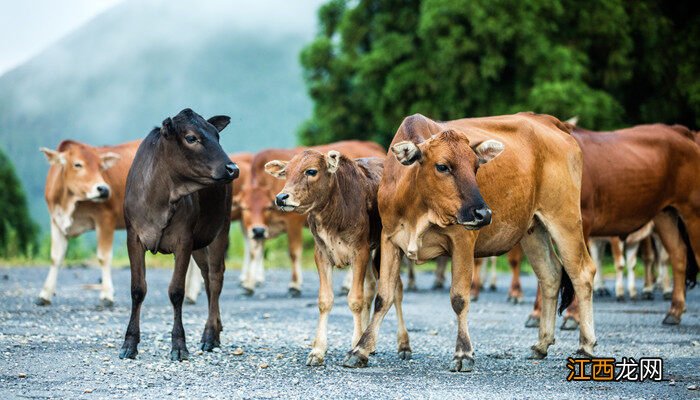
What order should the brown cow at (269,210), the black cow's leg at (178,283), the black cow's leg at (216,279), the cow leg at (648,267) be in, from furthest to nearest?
the cow leg at (648,267) → the brown cow at (269,210) → the black cow's leg at (216,279) → the black cow's leg at (178,283)

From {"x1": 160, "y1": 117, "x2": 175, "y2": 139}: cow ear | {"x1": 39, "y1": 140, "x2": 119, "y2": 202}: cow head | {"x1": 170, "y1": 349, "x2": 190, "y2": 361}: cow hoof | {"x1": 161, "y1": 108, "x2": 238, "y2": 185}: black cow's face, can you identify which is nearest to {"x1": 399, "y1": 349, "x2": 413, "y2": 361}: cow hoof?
{"x1": 170, "y1": 349, "x2": 190, "y2": 361}: cow hoof

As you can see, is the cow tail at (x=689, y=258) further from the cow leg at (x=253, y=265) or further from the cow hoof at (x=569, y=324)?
the cow leg at (x=253, y=265)

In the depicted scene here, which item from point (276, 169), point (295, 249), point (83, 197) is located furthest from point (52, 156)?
point (276, 169)

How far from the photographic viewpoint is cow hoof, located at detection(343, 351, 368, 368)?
9.23 meters

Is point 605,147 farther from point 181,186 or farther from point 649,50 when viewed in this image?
point 649,50

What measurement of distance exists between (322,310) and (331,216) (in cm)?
86

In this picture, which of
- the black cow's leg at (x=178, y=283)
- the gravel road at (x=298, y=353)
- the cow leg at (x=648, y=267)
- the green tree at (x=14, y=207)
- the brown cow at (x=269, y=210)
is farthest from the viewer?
the green tree at (x=14, y=207)

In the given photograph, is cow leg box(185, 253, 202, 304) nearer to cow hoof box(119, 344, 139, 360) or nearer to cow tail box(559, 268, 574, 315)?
cow hoof box(119, 344, 139, 360)

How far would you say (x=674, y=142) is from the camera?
14016 millimetres

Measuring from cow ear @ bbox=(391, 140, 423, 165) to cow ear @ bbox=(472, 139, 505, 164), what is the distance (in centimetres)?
61

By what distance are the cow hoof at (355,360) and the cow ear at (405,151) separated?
5.60 ft

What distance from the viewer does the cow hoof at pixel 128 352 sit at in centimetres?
959

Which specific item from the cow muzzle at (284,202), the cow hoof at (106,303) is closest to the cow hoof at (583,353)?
the cow muzzle at (284,202)

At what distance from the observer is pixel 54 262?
15.7 metres
